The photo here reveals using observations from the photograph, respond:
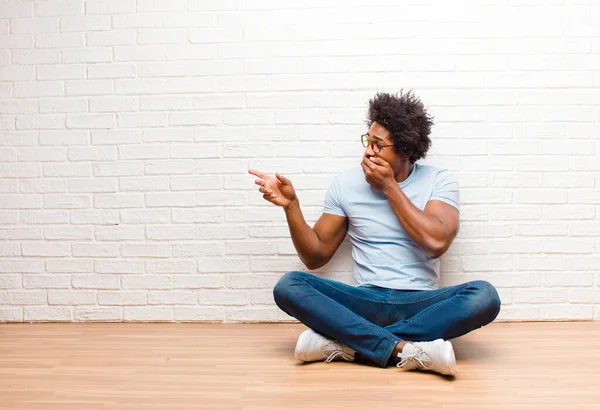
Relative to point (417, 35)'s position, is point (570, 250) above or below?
below

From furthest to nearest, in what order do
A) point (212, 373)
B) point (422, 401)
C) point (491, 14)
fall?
1. point (491, 14)
2. point (212, 373)
3. point (422, 401)

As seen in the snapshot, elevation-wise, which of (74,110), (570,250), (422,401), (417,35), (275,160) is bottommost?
(422,401)

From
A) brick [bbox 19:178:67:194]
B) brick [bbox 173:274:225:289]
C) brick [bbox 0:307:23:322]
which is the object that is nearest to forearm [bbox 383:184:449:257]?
brick [bbox 173:274:225:289]

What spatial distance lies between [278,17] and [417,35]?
661 mm

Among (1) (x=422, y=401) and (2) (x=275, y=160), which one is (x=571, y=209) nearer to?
(2) (x=275, y=160)

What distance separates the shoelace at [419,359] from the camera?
2438mm

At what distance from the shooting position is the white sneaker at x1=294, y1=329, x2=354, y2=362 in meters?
2.59

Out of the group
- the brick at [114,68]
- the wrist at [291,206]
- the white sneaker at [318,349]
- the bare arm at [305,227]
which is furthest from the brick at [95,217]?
the white sneaker at [318,349]

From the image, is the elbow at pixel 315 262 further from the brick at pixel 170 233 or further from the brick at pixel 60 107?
the brick at pixel 60 107

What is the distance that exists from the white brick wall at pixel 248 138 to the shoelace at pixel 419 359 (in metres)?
0.92

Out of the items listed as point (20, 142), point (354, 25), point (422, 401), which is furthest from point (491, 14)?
point (20, 142)

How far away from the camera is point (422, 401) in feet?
6.90

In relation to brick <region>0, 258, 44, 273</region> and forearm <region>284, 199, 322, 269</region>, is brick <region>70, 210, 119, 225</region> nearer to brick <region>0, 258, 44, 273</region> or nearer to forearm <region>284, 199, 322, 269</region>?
brick <region>0, 258, 44, 273</region>

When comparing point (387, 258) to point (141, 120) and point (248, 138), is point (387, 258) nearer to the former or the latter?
point (248, 138)
